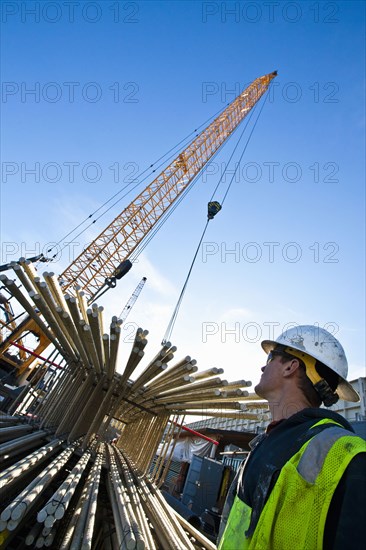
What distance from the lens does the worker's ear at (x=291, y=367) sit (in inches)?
101

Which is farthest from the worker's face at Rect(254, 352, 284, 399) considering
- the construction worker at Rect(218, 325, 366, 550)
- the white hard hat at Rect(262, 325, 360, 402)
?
the construction worker at Rect(218, 325, 366, 550)

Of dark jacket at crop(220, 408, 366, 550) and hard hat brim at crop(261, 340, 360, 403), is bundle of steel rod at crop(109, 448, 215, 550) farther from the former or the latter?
hard hat brim at crop(261, 340, 360, 403)

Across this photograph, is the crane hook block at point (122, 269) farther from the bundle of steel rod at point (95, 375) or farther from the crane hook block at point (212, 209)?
the bundle of steel rod at point (95, 375)

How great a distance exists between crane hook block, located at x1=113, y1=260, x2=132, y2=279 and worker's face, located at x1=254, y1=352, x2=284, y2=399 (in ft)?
57.0

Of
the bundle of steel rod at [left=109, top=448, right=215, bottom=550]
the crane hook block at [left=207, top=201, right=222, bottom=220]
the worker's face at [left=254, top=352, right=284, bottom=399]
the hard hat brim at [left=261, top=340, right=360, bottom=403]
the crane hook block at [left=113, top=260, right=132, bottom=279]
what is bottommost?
the bundle of steel rod at [left=109, top=448, right=215, bottom=550]

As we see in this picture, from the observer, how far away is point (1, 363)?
15195mm

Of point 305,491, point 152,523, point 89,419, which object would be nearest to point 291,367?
point 305,491

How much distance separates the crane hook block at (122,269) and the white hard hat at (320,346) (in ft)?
56.4

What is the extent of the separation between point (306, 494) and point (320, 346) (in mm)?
1568

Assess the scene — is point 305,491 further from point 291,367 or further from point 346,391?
point 346,391

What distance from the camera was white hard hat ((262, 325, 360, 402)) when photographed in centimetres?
264

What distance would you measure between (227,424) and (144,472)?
18701 mm

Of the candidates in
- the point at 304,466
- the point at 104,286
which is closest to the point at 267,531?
the point at 304,466

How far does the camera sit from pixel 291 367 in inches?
103
